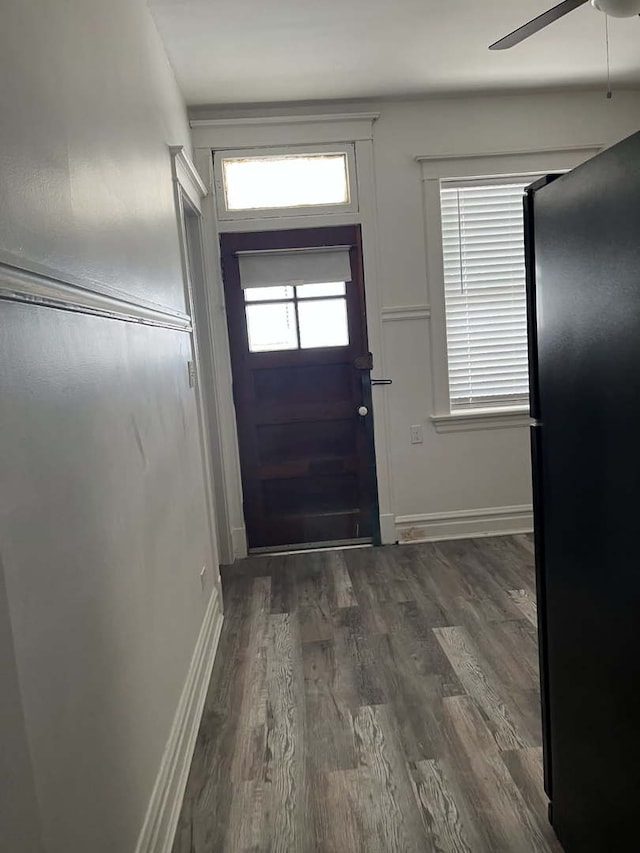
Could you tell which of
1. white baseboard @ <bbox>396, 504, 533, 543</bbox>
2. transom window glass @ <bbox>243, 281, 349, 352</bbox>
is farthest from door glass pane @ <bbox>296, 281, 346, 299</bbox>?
white baseboard @ <bbox>396, 504, 533, 543</bbox>

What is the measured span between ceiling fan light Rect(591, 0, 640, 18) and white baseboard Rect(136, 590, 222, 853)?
112 inches

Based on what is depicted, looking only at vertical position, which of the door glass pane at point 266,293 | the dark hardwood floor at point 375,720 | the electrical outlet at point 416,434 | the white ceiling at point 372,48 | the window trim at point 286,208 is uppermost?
the white ceiling at point 372,48

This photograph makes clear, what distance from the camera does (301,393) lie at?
13.9 ft

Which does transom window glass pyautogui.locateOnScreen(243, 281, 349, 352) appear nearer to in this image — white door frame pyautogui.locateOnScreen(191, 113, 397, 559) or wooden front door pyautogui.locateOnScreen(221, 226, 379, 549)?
wooden front door pyautogui.locateOnScreen(221, 226, 379, 549)

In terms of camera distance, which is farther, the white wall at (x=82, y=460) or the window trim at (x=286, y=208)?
the window trim at (x=286, y=208)

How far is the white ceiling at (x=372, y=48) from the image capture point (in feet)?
9.51

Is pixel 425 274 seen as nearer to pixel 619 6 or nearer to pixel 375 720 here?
pixel 619 6

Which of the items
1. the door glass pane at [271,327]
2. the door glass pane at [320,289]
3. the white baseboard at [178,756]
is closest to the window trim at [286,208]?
the door glass pane at [320,289]

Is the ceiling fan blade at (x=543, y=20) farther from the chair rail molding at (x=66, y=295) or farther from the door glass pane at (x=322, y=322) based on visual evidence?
the door glass pane at (x=322, y=322)

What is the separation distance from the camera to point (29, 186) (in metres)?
1.20

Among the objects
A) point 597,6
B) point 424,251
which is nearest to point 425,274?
point 424,251

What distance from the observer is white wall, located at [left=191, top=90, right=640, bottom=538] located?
4.12 metres

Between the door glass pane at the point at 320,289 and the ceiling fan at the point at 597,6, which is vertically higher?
the ceiling fan at the point at 597,6

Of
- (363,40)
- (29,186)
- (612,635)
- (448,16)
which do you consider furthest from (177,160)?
(612,635)
